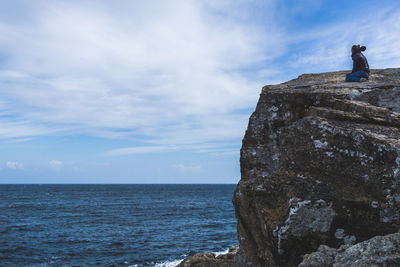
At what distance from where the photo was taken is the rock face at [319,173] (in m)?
6.85

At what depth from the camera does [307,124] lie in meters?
8.27

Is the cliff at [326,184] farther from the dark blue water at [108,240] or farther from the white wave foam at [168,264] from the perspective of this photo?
the dark blue water at [108,240]

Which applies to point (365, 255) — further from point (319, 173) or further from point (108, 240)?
point (108, 240)

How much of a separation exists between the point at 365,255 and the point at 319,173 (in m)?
2.57

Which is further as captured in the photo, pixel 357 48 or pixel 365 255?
pixel 357 48

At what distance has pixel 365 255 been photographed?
525cm

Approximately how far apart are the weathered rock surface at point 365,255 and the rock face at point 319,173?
0.87 ft

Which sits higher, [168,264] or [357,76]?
[357,76]

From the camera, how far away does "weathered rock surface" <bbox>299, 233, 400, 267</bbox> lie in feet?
16.3

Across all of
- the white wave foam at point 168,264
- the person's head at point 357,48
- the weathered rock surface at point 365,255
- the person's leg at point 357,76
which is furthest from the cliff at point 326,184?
the white wave foam at point 168,264

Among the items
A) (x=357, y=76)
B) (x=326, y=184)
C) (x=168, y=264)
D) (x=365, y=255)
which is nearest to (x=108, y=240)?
(x=168, y=264)

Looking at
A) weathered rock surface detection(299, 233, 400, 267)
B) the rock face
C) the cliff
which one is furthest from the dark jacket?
weathered rock surface detection(299, 233, 400, 267)

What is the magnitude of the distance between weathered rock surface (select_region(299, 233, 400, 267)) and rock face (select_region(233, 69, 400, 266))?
0.87 ft

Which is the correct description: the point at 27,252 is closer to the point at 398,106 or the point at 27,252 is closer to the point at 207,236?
the point at 207,236
